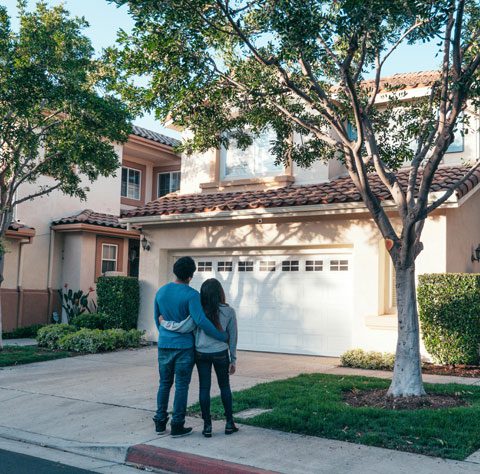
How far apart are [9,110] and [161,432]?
8423 mm

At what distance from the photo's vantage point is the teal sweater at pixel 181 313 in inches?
269

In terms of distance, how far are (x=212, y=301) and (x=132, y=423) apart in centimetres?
208

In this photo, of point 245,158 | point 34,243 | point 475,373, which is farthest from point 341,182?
point 34,243

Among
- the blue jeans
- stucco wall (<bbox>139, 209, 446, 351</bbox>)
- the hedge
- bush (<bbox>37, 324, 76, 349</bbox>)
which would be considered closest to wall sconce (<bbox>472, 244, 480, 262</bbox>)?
stucco wall (<bbox>139, 209, 446, 351</bbox>)

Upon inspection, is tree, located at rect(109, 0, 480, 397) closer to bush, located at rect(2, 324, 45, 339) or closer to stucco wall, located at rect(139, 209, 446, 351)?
stucco wall, located at rect(139, 209, 446, 351)

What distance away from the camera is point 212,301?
6930mm

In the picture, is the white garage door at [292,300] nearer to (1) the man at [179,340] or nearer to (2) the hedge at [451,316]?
(2) the hedge at [451,316]

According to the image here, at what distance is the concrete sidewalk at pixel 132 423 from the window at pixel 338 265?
78.9 inches

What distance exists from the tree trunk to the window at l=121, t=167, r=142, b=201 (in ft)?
55.4

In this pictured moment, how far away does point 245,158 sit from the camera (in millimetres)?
17016

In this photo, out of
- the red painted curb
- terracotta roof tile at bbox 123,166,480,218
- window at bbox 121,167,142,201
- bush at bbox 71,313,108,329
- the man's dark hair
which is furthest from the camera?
window at bbox 121,167,142,201

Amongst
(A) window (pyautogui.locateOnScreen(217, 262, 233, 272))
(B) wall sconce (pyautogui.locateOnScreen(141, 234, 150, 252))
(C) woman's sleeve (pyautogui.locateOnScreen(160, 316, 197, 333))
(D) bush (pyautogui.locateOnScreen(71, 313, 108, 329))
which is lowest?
(D) bush (pyautogui.locateOnScreen(71, 313, 108, 329))

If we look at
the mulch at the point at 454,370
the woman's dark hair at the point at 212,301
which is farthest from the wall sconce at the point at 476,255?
the woman's dark hair at the point at 212,301

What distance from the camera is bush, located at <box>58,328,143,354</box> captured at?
14164mm
